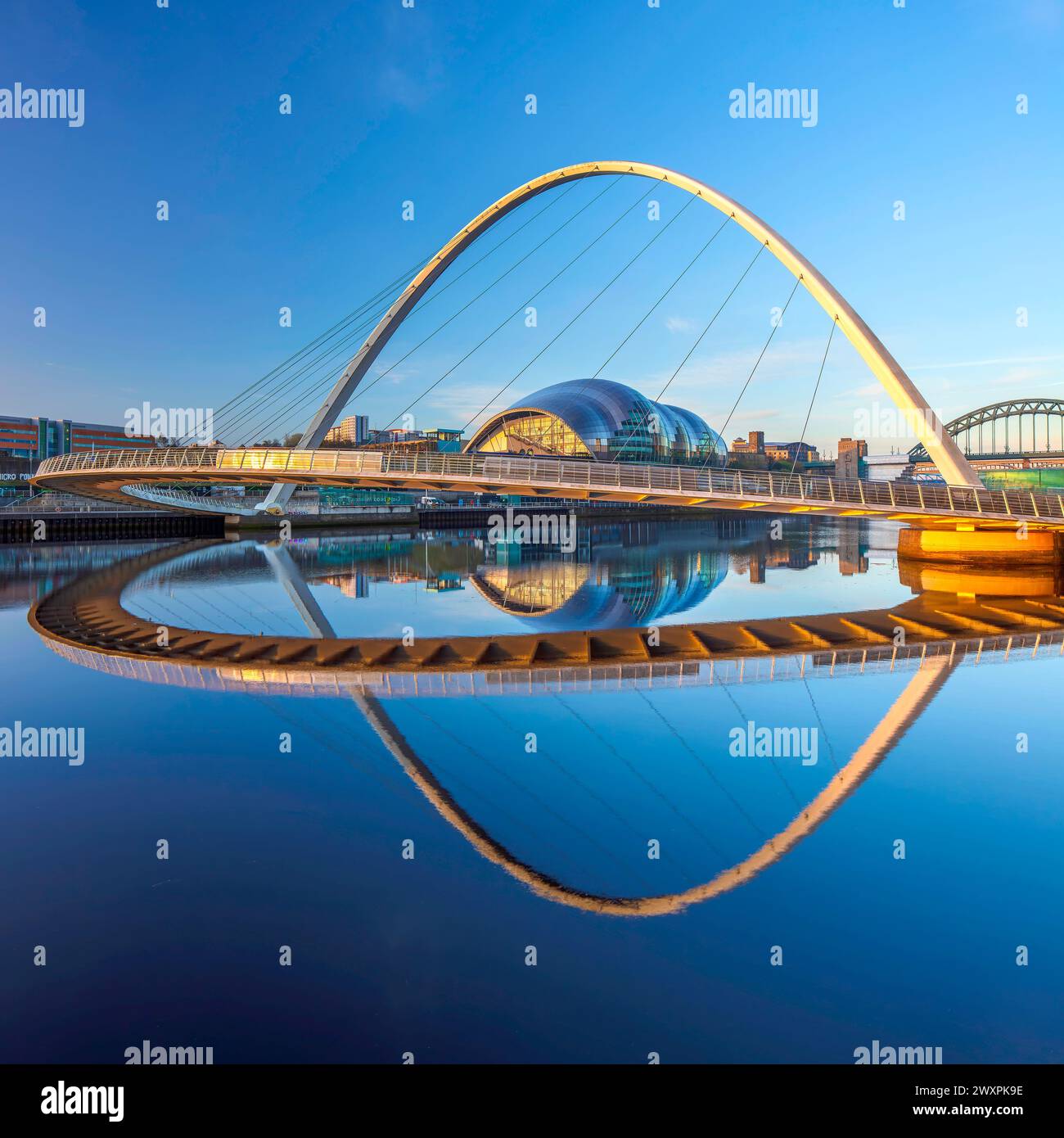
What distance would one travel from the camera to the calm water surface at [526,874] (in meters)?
4.30

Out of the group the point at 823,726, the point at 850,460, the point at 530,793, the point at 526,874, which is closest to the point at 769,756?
the point at 823,726

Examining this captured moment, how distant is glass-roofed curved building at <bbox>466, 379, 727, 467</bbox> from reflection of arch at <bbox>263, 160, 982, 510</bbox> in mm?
45843

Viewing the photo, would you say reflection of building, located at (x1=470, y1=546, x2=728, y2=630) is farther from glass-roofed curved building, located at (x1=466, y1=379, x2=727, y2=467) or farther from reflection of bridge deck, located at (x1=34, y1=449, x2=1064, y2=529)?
glass-roofed curved building, located at (x1=466, y1=379, x2=727, y2=467)

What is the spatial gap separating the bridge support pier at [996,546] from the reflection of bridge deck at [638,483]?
42 cm

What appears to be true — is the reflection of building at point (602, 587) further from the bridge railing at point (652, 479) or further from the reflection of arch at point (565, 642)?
the bridge railing at point (652, 479)

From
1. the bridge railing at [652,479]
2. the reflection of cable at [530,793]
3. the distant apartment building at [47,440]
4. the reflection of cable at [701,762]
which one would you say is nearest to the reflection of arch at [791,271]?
the bridge railing at [652,479]

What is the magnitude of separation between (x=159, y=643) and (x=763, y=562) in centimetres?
2923

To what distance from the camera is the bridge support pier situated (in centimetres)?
2802

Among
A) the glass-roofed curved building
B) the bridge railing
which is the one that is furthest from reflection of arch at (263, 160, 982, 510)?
the glass-roofed curved building
